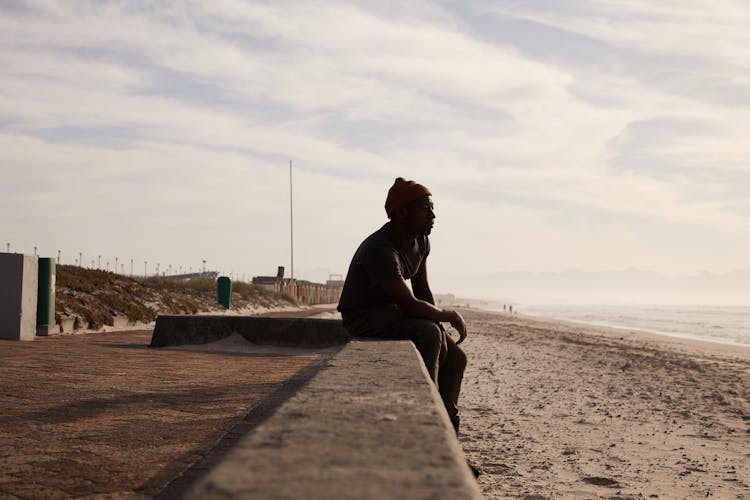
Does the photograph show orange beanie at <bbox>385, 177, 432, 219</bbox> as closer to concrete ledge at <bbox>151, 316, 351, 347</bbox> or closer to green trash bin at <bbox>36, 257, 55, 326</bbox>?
concrete ledge at <bbox>151, 316, 351, 347</bbox>

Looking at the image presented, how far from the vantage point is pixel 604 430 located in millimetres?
7074

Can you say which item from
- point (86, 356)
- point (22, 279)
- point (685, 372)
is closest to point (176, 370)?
point (86, 356)

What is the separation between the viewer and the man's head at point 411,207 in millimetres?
4277

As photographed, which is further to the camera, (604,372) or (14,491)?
(604,372)

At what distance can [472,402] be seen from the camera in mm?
8375

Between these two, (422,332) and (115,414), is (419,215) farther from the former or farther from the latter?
(115,414)

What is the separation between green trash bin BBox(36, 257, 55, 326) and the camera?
11289mm

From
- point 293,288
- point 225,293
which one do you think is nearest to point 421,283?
point 225,293

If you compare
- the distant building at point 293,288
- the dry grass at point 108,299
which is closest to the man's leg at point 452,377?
the dry grass at point 108,299

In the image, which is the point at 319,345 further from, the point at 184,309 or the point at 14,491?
the point at 184,309

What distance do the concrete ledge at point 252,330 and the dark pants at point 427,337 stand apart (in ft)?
17.4

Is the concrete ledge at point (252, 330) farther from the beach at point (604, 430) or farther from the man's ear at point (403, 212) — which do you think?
the man's ear at point (403, 212)

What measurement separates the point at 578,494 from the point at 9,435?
337 centimetres

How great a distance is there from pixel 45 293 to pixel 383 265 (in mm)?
9020
